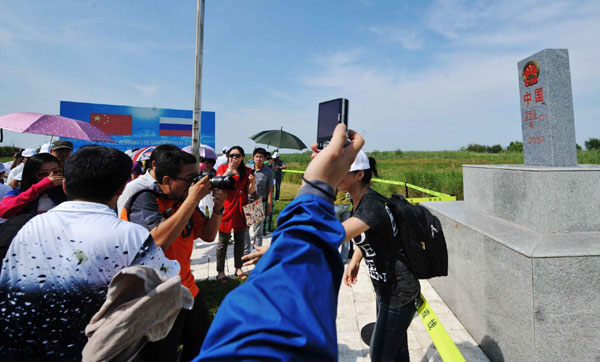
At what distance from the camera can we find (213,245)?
294 inches

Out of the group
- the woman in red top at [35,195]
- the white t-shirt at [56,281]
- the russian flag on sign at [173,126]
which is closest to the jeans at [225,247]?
the woman in red top at [35,195]

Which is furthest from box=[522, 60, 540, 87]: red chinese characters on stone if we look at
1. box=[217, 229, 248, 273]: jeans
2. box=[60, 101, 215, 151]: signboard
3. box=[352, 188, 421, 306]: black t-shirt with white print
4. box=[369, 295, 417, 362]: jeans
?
box=[60, 101, 215, 151]: signboard

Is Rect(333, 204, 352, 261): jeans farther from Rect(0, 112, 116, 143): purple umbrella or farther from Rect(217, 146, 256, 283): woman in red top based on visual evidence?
Rect(0, 112, 116, 143): purple umbrella

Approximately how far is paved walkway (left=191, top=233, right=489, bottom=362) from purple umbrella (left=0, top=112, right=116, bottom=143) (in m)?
3.35

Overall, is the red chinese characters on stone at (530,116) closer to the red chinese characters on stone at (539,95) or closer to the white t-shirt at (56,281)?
the red chinese characters on stone at (539,95)

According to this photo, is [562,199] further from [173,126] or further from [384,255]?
[173,126]

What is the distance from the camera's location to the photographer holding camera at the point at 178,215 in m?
2.11

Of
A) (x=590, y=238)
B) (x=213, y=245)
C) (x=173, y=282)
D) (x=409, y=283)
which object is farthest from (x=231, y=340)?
(x=213, y=245)

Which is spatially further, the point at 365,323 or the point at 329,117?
the point at 365,323

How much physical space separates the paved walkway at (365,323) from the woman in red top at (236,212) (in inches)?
17.8

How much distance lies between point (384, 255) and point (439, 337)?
0.78m

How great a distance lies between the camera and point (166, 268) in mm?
1554

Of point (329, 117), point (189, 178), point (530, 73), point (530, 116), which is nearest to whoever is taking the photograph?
point (329, 117)

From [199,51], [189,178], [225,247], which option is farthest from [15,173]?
[189,178]
